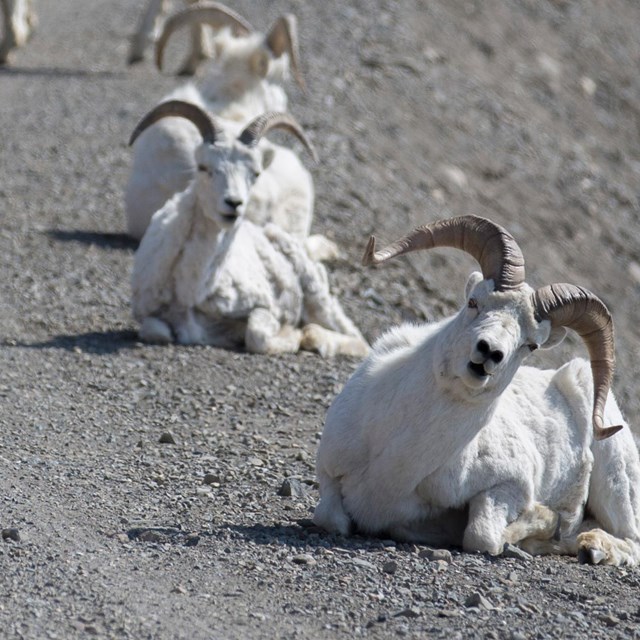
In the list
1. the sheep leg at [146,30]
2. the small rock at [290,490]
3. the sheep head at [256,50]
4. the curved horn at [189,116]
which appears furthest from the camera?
the sheep leg at [146,30]

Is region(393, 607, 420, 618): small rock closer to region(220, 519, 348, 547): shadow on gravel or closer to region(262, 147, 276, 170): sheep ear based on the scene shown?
region(220, 519, 348, 547): shadow on gravel

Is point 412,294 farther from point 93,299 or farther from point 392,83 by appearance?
point 392,83

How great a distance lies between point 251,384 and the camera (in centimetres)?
1048

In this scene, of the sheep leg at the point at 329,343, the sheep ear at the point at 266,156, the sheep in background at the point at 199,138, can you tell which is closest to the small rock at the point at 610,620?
the sheep leg at the point at 329,343

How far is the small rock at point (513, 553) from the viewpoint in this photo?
23.2ft

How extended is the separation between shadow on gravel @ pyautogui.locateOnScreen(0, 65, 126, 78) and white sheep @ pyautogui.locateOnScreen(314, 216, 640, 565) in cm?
1384

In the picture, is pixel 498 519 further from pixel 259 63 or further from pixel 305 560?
pixel 259 63

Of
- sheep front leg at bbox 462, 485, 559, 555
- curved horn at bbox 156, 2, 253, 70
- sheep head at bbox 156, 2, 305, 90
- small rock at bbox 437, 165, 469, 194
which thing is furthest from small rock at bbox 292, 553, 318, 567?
small rock at bbox 437, 165, 469, 194

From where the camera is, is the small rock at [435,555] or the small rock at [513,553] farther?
the small rock at [513,553]

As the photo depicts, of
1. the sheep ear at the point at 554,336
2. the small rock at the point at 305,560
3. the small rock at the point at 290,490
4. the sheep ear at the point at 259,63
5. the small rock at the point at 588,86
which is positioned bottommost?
the small rock at the point at 588,86

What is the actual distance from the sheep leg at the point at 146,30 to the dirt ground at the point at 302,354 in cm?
68

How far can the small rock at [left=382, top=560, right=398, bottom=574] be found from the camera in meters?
6.44

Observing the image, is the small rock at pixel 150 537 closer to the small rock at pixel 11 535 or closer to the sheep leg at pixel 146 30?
the small rock at pixel 11 535

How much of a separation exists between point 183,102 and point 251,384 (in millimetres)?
2675
